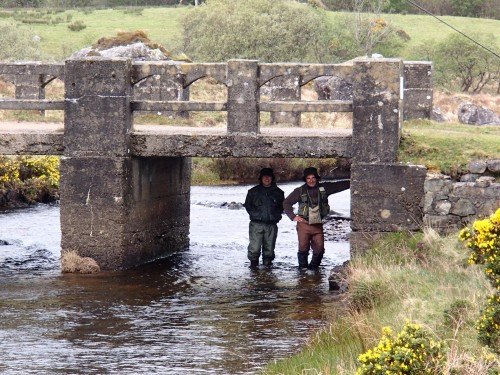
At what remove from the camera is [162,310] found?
13758 millimetres

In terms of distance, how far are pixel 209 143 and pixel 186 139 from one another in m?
0.36

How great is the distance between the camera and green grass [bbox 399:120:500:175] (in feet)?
51.1

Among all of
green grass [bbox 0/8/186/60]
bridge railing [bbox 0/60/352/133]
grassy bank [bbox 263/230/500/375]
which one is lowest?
grassy bank [bbox 263/230/500/375]

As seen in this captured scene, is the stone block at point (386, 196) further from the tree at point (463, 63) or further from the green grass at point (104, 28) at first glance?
the green grass at point (104, 28)

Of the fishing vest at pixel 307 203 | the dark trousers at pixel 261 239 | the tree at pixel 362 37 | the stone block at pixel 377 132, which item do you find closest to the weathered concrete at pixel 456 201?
the stone block at pixel 377 132

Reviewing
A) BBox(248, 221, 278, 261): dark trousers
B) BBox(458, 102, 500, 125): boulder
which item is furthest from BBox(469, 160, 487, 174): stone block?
BBox(458, 102, 500, 125): boulder

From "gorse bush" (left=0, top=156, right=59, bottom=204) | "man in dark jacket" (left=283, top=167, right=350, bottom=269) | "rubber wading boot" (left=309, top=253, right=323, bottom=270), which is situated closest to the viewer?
"man in dark jacket" (left=283, top=167, right=350, bottom=269)

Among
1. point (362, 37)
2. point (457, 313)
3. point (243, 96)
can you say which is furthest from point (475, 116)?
point (362, 37)

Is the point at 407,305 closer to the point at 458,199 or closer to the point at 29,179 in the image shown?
the point at 458,199

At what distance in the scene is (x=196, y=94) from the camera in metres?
37.4

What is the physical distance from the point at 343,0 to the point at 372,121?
6020cm

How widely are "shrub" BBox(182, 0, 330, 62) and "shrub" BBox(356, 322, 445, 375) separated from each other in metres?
43.8

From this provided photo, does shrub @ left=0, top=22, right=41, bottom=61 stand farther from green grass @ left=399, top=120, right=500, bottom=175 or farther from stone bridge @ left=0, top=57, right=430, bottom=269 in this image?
green grass @ left=399, top=120, right=500, bottom=175

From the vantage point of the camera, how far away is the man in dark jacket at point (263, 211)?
669 inches
